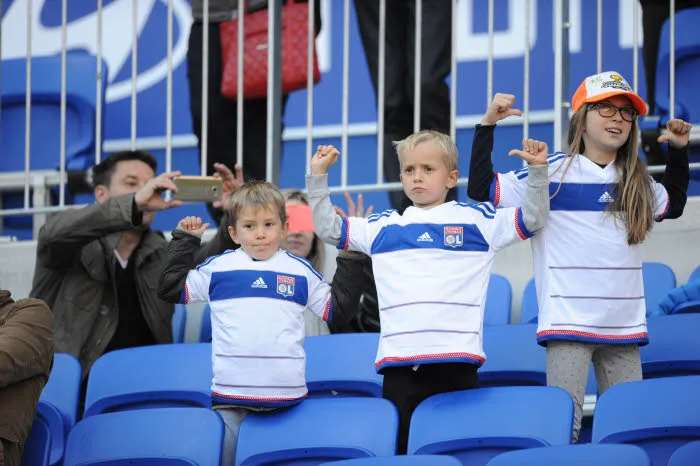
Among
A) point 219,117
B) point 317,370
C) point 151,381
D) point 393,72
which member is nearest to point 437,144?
point 317,370

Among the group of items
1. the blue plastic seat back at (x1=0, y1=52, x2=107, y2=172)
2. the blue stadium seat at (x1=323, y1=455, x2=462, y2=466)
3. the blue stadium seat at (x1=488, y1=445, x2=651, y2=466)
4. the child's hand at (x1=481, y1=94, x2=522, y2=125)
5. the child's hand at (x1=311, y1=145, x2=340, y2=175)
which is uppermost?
the blue plastic seat back at (x1=0, y1=52, x2=107, y2=172)

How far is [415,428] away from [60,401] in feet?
4.04

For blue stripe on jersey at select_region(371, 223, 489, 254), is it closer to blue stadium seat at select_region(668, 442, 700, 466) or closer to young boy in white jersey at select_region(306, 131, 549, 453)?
young boy in white jersey at select_region(306, 131, 549, 453)

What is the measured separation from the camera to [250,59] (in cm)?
559

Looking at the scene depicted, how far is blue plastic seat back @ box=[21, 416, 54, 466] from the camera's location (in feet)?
11.9

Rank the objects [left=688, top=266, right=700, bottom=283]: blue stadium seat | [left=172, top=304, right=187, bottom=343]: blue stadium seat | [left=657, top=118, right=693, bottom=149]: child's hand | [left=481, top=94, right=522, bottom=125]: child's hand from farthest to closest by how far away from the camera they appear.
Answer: [left=172, top=304, right=187, bottom=343]: blue stadium seat < [left=688, top=266, right=700, bottom=283]: blue stadium seat < [left=657, top=118, right=693, bottom=149]: child's hand < [left=481, top=94, right=522, bottom=125]: child's hand

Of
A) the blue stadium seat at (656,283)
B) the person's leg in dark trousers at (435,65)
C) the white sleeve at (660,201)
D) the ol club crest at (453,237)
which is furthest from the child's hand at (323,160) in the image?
the person's leg in dark trousers at (435,65)

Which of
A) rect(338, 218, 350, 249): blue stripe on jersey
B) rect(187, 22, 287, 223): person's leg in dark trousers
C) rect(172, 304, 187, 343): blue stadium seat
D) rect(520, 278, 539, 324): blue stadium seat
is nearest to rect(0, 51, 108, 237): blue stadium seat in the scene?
rect(187, 22, 287, 223): person's leg in dark trousers

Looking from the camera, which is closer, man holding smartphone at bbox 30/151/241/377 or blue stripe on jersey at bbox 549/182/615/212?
blue stripe on jersey at bbox 549/182/615/212

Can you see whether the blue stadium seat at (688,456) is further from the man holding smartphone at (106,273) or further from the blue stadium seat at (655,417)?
the man holding smartphone at (106,273)

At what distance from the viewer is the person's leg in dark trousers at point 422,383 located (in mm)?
3732

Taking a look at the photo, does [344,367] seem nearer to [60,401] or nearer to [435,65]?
[60,401]

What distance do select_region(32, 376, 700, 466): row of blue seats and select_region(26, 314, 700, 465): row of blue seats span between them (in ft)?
1.10

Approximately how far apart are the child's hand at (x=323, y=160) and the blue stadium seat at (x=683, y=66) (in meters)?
2.35
